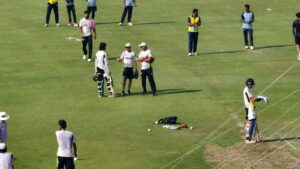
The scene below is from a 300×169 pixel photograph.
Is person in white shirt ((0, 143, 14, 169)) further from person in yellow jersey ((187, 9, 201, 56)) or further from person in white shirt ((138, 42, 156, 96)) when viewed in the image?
person in yellow jersey ((187, 9, 201, 56))

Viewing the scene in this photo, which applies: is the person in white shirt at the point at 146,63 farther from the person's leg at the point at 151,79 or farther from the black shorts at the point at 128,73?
the black shorts at the point at 128,73

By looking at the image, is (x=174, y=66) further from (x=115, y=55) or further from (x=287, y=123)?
(x=287, y=123)

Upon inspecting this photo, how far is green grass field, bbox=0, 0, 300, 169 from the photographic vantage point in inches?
1215

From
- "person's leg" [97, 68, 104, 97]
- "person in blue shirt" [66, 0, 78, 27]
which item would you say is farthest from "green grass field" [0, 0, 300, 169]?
"person in blue shirt" [66, 0, 78, 27]

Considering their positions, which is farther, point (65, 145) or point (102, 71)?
point (102, 71)

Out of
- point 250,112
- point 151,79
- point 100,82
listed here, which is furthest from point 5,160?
point 151,79

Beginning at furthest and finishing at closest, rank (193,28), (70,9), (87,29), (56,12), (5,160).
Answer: (70,9), (56,12), (193,28), (87,29), (5,160)

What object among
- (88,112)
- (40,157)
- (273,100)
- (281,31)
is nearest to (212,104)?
(273,100)

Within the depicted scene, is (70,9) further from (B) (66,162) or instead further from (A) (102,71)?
(B) (66,162)

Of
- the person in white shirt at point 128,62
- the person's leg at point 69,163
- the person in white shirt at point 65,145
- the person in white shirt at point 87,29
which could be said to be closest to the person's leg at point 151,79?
the person in white shirt at point 128,62

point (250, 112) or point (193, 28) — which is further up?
point (193, 28)

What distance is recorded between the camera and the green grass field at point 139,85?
30859 mm

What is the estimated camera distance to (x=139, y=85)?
39688 mm

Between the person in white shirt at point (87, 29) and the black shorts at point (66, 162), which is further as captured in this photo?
the person in white shirt at point (87, 29)
